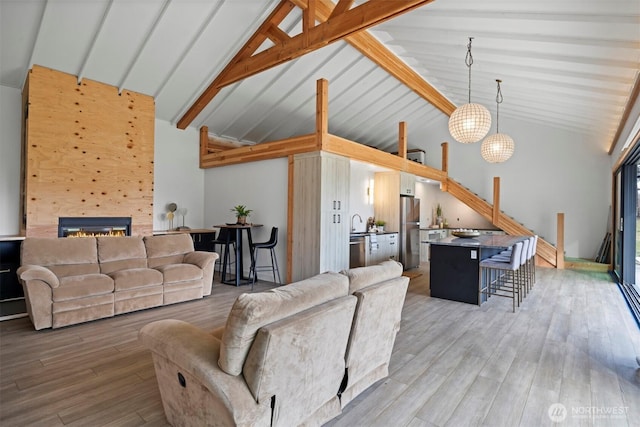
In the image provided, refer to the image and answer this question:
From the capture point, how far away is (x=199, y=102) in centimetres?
629

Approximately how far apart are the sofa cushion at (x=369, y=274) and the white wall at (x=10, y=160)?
18.8 feet

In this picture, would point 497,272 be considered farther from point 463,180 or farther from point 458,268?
point 463,180

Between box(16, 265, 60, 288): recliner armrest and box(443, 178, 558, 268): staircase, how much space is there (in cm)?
915

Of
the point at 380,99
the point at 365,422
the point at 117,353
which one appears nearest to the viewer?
the point at 365,422

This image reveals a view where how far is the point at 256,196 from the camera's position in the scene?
244 inches

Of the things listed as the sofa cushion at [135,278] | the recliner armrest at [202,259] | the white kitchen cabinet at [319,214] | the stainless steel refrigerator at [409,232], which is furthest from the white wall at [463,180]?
the sofa cushion at [135,278]

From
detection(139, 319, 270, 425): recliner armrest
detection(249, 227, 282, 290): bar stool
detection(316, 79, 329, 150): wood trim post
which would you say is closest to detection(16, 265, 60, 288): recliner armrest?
detection(139, 319, 270, 425): recliner armrest

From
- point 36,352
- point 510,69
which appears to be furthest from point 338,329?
point 510,69

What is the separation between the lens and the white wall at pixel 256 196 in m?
5.80

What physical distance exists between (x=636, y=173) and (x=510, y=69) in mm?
2956

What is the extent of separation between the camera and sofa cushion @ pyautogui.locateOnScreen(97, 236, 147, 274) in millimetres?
4234

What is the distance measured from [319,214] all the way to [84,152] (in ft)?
13.1

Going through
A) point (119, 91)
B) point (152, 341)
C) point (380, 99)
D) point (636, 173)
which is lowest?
point (152, 341)

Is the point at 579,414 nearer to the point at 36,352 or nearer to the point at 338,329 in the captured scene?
the point at 338,329
